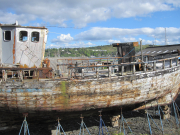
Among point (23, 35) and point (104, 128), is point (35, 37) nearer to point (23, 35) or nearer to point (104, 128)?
point (23, 35)

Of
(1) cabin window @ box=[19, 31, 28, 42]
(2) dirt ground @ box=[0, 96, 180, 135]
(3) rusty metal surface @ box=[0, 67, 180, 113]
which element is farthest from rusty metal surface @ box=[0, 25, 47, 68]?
(2) dirt ground @ box=[0, 96, 180, 135]

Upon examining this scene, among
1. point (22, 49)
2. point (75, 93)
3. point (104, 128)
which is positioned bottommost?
point (104, 128)

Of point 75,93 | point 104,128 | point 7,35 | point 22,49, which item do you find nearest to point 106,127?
point 104,128

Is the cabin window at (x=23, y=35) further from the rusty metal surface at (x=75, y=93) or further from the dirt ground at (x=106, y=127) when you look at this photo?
the dirt ground at (x=106, y=127)

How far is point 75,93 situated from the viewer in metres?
8.44

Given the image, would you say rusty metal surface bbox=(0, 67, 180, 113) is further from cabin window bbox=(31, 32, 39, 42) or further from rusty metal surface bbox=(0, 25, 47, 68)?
cabin window bbox=(31, 32, 39, 42)

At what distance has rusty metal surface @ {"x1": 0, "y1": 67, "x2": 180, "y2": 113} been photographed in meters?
8.05

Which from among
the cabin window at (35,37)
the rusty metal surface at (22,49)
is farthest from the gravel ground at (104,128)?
the cabin window at (35,37)

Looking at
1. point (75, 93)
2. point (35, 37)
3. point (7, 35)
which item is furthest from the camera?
point (35, 37)

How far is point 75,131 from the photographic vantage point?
1116cm

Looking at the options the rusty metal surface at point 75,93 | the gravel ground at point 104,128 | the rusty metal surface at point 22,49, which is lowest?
the gravel ground at point 104,128

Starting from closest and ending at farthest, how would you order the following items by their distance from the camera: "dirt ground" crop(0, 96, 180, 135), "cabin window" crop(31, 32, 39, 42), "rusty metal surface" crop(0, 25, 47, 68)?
1. "dirt ground" crop(0, 96, 180, 135)
2. "rusty metal surface" crop(0, 25, 47, 68)
3. "cabin window" crop(31, 32, 39, 42)

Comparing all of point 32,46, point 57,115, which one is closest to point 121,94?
point 57,115

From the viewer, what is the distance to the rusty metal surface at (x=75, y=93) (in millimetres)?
8055
